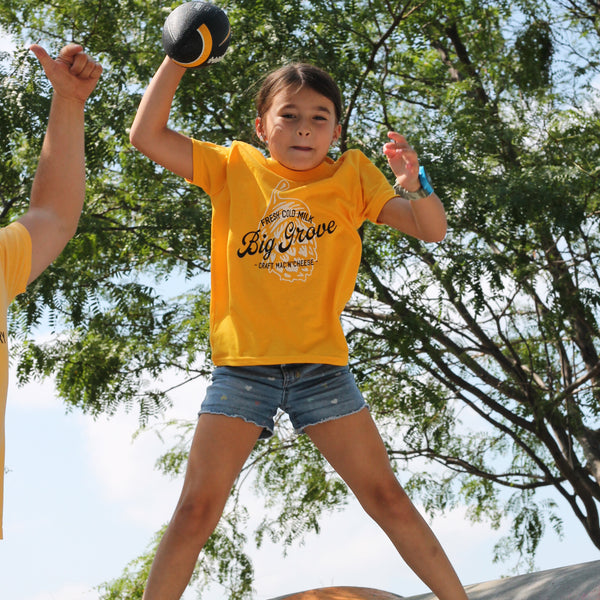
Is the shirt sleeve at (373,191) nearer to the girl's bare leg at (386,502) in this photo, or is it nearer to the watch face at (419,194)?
the watch face at (419,194)

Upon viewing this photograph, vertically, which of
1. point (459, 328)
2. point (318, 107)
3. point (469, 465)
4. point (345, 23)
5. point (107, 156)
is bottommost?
point (469, 465)

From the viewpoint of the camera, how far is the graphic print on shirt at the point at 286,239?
2.94 meters

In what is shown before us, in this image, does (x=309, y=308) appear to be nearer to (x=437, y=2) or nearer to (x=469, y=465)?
(x=437, y=2)

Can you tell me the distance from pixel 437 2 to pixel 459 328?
3065mm

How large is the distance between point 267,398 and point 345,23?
4.19m

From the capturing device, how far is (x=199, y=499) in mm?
2686

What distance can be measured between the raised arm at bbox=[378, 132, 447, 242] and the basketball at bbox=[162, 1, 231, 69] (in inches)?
27.1

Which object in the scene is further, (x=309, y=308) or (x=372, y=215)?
(x=372, y=215)

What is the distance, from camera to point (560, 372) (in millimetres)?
8898

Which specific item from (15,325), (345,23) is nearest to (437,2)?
(345,23)

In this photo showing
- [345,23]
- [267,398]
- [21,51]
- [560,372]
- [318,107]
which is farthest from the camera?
[560,372]

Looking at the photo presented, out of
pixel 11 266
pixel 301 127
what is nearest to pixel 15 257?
pixel 11 266

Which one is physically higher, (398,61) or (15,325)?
(398,61)

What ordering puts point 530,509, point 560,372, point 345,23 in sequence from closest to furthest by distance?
1. point 345,23
2. point 530,509
3. point 560,372
